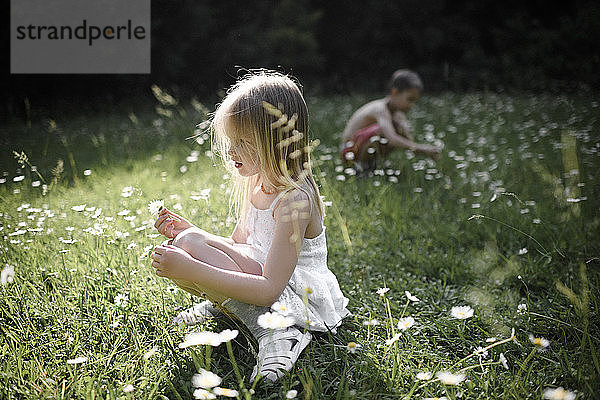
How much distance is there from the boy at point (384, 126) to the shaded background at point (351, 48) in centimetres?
446

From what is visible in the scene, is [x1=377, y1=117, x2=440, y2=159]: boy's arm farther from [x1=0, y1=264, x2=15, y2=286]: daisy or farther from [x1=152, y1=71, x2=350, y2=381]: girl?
[x1=0, y1=264, x2=15, y2=286]: daisy

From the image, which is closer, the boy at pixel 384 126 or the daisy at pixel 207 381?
the daisy at pixel 207 381

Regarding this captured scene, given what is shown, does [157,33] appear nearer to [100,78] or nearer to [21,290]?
[100,78]

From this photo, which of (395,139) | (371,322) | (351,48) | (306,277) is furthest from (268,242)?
(351,48)

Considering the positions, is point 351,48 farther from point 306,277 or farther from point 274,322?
point 274,322

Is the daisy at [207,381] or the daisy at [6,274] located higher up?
the daisy at [207,381]

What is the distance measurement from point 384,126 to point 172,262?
98.1 inches

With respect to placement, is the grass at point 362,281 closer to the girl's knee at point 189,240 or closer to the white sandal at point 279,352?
the white sandal at point 279,352

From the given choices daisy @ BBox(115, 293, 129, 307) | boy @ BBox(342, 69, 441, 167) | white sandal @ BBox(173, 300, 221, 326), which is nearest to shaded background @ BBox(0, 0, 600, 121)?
boy @ BBox(342, 69, 441, 167)

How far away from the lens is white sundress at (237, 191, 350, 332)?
1557mm

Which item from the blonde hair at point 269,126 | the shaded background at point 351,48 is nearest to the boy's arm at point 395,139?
the blonde hair at point 269,126

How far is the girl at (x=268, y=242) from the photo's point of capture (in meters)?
1.41

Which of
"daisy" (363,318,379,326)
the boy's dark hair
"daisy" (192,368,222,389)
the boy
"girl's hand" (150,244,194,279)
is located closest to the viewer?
"daisy" (192,368,222,389)

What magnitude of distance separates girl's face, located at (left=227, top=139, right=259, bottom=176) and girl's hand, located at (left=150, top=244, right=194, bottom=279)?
0.30m
